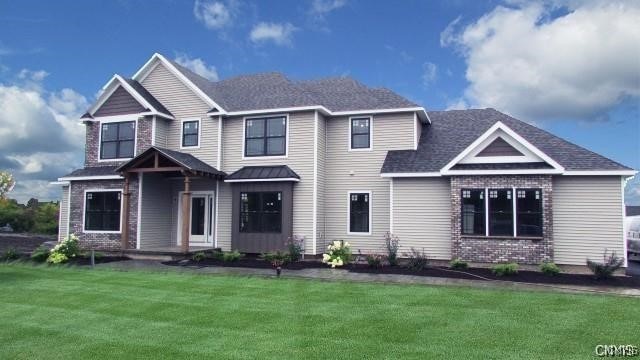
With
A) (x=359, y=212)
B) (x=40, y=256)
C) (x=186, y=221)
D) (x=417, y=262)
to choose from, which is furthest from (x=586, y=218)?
(x=40, y=256)

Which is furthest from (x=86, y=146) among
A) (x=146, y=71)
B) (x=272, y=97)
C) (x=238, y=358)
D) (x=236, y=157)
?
(x=238, y=358)

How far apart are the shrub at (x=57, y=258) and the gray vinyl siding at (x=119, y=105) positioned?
21.9 feet

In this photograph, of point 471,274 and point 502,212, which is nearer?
point 471,274

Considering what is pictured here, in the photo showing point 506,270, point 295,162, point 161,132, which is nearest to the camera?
point 506,270

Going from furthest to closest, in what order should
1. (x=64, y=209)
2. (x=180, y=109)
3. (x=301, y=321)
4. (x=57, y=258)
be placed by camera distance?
(x=64, y=209) → (x=180, y=109) → (x=57, y=258) → (x=301, y=321)

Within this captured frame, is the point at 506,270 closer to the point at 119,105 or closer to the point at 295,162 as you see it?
the point at 295,162

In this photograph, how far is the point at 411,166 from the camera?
18.4 meters

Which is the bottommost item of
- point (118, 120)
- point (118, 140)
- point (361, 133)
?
point (118, 140)

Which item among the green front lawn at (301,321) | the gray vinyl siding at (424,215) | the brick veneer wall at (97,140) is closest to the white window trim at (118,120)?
the brick veneer wall at (97,140)

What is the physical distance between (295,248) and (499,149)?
832cm

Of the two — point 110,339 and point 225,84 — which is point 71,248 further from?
point 110,339

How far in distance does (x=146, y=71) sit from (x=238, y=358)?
18.4 meters

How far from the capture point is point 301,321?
9.26 meters

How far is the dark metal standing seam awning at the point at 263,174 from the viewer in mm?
19531
